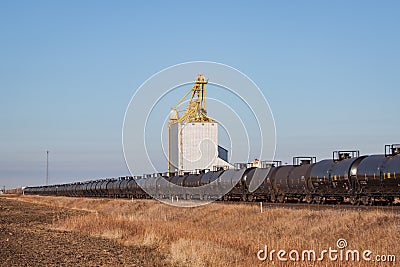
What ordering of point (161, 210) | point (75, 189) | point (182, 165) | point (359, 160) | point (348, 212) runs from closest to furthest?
point (348, 212) < point (359, 160) < point (161, 210) < point (182, 165) < point (75, 189)

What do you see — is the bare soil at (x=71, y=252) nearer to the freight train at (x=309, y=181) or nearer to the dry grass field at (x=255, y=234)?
the dry grass field at (x=255, y=234)

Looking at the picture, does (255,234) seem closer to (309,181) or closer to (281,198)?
(309,181)

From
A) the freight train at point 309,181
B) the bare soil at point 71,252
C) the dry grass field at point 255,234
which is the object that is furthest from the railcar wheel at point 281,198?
the bare soil at point 71,252

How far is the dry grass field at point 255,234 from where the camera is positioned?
19234mm

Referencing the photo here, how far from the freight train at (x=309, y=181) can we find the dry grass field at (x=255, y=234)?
4248mm

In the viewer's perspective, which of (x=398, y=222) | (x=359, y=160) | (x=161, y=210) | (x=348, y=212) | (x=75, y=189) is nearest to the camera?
(x=398, y=222)

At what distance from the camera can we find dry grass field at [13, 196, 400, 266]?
1923cm

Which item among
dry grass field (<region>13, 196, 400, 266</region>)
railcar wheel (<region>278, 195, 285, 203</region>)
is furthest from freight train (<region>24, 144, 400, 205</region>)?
dry grass field (<region>13, 196, 400, 266</region>)

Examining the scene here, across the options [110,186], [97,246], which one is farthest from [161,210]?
[110,186]

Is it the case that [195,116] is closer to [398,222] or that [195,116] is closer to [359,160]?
[359,160]

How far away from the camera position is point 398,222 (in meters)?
24.6

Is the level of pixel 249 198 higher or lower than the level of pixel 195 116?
lower

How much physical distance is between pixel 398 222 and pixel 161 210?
85.3ft

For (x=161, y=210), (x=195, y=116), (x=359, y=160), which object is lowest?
(x=161, y=210)
